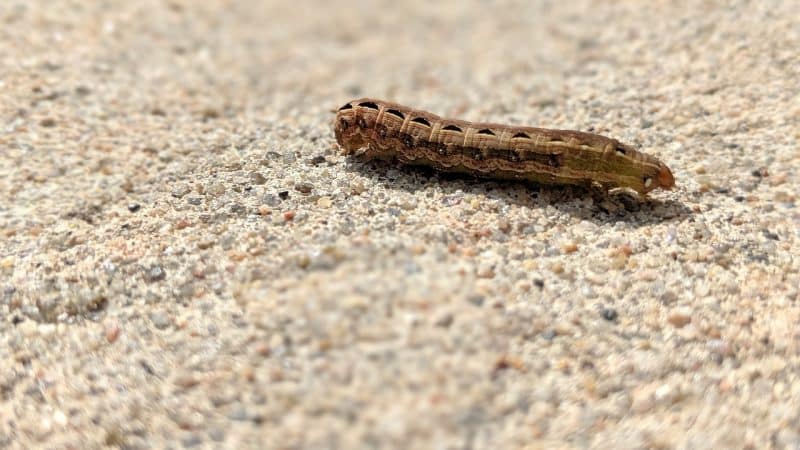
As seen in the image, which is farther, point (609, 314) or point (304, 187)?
point (304, 187)

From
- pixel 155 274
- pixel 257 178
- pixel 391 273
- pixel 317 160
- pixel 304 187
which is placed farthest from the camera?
pixel 317 160

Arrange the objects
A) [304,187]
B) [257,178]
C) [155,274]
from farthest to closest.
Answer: [257,178] → [304,187] → [155,274]

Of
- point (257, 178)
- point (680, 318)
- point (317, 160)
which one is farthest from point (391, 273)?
point (317, 160)

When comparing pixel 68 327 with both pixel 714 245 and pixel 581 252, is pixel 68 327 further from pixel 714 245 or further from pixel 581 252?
pixel 714 245

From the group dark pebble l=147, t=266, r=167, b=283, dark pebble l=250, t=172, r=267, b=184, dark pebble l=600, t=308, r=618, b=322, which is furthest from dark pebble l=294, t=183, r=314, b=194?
dark pebble l=600, t=308, r=618, b=322

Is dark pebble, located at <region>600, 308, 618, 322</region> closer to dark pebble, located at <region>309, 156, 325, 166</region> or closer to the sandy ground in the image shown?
the sandy ground

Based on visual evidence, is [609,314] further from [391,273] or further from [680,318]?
[391,273]
